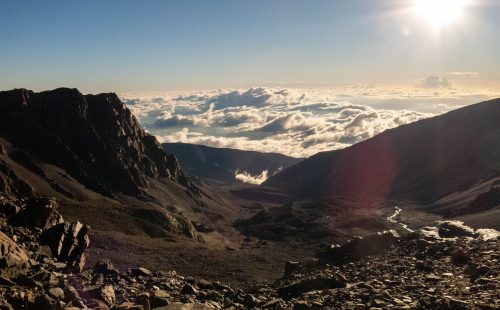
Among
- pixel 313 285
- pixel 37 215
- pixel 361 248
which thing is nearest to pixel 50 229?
pixel 37 215

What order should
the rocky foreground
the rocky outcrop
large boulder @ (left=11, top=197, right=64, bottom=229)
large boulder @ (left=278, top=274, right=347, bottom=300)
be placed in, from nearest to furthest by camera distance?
the rocky foreground → large boulder @ (left=278, top=274, right=347, bottom=300) → the rocky outcrop → large boulder @ (left=11, top=197, right=64, bottom=229)

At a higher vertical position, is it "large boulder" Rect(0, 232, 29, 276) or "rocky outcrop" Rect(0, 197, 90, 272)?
"large boulder" Rect(0, 232, 29, 276)

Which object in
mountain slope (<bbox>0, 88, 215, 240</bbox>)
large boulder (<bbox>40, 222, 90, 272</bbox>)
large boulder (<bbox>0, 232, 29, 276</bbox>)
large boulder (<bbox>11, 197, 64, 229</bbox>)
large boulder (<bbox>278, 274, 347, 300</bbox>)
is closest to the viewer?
large boulder (<bbox>0, 232, 29, 276</bbox>)

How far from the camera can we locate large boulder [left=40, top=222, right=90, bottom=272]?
43281mm

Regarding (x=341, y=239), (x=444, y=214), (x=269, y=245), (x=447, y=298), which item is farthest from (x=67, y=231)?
(x=444, y=214)

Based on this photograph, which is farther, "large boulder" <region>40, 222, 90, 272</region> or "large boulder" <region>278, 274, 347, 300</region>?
"large boulder" <region>40, 222, 90, 272</region>

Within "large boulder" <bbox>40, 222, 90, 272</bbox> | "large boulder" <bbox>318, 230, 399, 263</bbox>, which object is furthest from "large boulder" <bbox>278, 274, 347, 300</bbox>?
"large boulder" <bbox>40, 222, 90, 272</bbox>

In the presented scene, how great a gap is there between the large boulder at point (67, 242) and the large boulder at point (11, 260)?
16.4 m

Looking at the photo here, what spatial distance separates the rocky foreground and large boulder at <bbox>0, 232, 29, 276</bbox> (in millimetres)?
58

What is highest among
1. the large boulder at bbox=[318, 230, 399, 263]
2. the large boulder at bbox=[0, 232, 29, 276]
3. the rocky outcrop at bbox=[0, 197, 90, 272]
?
the large boulder at bbox=[0, 232, 29, 276]

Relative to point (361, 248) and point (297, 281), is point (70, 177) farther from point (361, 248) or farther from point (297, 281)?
point (297, 281)

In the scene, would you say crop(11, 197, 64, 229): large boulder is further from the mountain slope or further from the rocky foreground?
the mountain slope

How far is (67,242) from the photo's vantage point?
46.1m

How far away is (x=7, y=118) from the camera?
602ft
